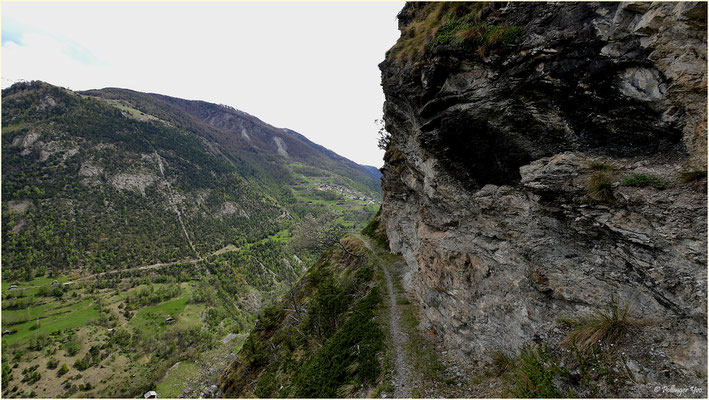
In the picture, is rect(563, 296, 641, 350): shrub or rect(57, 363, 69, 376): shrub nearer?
rect(563, 296, 641, 350): shrub

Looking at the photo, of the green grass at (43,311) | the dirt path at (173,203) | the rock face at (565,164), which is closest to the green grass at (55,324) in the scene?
the green grass at (43,311)

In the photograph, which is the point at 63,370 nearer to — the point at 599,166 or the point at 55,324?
the point at 55,324

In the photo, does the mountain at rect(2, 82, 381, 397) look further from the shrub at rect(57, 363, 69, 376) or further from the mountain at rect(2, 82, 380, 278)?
the mountain at rect(2, 82, 380, 278)

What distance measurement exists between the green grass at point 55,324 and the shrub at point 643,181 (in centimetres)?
12807

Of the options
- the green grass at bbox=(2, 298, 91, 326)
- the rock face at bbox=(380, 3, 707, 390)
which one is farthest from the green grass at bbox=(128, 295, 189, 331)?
the rock face at bbox=(380, 3, 707, 390)

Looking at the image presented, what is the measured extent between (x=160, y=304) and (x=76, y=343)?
23843 mm

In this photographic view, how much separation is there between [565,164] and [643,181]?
1.94m

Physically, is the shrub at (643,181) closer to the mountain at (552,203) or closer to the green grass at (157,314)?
the mountain at (552,203)

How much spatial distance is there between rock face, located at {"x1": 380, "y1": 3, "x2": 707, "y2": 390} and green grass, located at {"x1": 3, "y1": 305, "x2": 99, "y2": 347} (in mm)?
122559

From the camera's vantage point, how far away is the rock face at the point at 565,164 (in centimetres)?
615

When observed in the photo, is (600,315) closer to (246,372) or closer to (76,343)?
(246,372)

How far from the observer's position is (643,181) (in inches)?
267

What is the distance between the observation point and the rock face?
6.15 meters

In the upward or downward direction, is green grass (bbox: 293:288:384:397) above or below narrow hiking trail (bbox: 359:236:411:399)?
below
